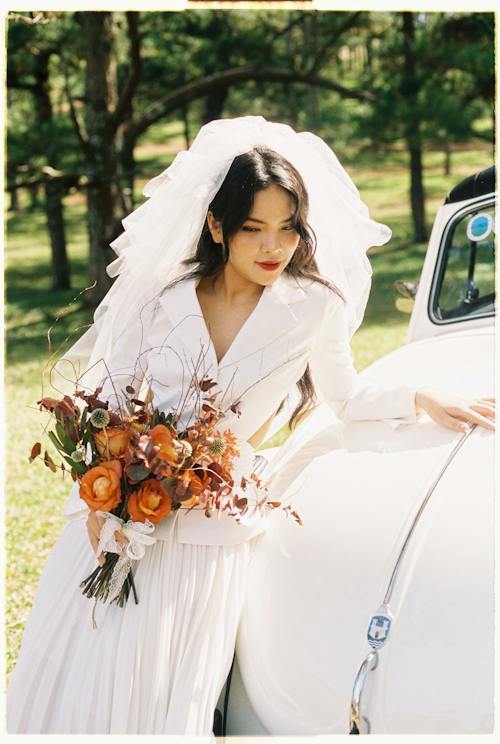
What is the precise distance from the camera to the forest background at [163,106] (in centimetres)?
1210

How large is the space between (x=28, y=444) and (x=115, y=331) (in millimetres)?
4664

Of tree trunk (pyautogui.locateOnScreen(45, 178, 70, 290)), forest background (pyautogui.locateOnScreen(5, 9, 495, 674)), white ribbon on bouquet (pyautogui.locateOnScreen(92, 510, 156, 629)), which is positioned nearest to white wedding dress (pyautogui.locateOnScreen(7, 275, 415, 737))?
white ribbon on bouquet (pyautogui.locateOnScreen(92, 510, 156, 629))

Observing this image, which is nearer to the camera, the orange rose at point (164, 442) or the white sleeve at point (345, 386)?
the orange rose at point (164, 442)

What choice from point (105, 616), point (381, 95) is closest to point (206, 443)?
point (105, 616)

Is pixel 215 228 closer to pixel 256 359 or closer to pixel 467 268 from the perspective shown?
pixel 256 359

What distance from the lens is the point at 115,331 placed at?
9.90ft

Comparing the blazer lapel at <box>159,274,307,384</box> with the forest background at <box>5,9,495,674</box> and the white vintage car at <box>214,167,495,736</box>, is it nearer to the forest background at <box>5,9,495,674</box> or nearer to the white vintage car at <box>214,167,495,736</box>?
the white vintage car at <box>214,167,495,736</box>

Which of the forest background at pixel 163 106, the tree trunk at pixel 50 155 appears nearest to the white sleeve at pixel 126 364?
the forest background at pixel 163 106

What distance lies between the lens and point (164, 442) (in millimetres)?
2350

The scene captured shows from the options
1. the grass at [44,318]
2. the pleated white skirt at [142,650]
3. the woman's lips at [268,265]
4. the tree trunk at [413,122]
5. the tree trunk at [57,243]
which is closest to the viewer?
the pleated white skirt at [142,650]

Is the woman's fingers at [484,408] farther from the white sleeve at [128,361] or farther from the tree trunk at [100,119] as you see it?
the tree trunk at [100,119]

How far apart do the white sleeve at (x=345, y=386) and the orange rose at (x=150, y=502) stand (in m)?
0.80

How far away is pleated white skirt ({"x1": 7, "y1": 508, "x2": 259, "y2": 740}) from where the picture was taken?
2.44 meters

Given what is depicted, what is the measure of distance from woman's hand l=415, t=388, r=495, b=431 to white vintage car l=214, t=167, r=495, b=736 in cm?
3
